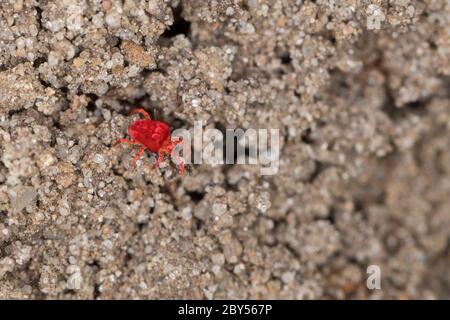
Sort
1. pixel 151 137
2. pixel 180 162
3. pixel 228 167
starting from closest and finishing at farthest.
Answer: pixel 151 137 < pixel 180 162 < pixel 228 167

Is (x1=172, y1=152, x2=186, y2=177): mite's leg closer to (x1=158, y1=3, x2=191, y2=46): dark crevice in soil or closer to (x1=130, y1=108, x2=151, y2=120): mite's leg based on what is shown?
(x1=130, y1=108, x2=151, y2=120): mite's leg

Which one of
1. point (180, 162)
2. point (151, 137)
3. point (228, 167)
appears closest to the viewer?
point (151, 137)

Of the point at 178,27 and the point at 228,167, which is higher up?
the point at 178,27

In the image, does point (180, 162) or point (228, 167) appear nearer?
point (180, 162)

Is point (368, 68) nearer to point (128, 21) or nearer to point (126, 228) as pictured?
point (128, 21)

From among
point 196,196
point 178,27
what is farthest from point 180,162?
point 178,27

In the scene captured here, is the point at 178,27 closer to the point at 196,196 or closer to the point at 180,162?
the point at 180,162
